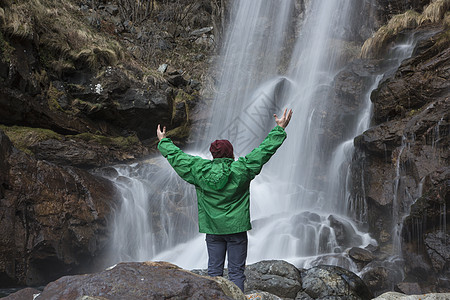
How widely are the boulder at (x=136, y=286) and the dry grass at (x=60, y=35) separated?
385 inches

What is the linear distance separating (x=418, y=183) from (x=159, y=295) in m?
6.87

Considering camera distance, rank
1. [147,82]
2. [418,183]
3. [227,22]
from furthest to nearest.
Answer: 1. [227,22]
2. [147,82]
3. [418,183]

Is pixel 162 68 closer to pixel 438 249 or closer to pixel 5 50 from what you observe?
pixel 5 50

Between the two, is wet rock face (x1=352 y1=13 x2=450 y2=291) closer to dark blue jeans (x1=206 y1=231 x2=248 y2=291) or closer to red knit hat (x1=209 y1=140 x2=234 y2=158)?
dark blue jeans (x1=206 y1=231 x2=248 y2=291)

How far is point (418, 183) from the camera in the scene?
23.2 feet

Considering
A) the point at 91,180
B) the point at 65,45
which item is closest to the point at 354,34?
the point at 65,45

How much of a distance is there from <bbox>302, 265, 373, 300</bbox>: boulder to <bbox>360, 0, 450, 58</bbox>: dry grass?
10.0m

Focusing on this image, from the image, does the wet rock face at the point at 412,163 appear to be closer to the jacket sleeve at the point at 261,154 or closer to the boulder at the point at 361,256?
the boulder at the point at 361,256

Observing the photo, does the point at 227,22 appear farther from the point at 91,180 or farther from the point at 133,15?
the point at 91,180

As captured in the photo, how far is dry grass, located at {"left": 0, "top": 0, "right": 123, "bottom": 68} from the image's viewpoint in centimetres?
990

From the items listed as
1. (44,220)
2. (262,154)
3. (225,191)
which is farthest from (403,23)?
(44,220)

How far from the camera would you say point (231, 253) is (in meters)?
2.75

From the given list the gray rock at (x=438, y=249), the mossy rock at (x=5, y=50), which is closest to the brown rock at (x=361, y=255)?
the gray rock at (x=438, y=249)

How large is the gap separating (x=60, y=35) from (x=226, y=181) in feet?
38.1
